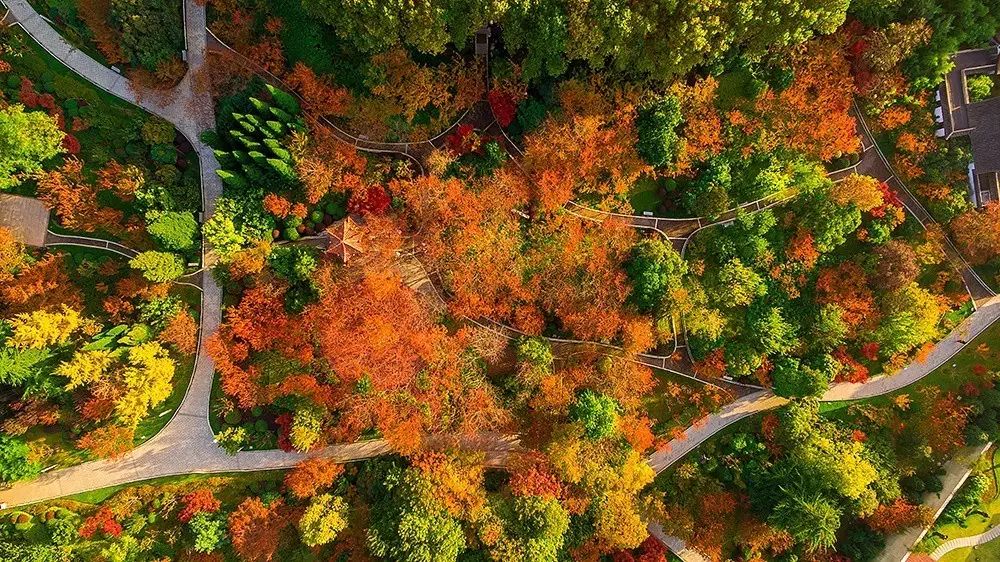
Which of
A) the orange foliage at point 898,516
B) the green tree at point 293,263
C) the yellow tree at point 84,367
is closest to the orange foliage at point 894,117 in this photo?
the orange foliage at point 898,516

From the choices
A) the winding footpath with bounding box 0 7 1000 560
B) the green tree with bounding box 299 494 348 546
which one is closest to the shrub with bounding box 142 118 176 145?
the winding footpath with bounding box 0 7 1000 560

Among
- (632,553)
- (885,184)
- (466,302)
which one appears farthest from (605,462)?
(885,184)

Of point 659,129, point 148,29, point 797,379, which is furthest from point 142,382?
point 797,379

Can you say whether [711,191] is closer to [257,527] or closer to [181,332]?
[181,332]

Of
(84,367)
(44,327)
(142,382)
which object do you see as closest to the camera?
(44,327)

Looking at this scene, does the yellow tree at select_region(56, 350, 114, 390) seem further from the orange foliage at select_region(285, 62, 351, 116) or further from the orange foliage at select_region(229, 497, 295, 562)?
the orange foliage at select_region(285, 62, 351, 116)
